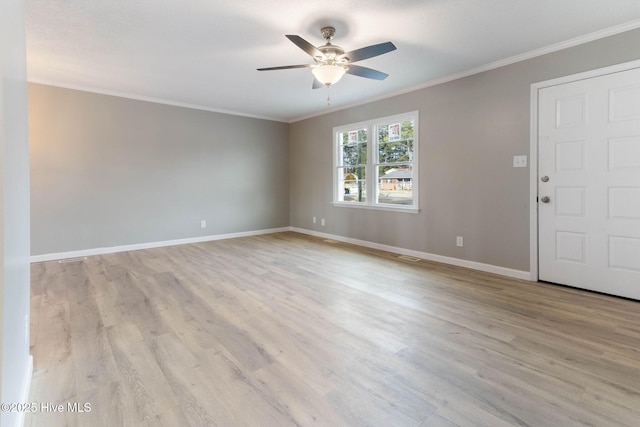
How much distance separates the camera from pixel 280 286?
329cm

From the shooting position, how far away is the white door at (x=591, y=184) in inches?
111

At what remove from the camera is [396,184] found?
16.2 ft

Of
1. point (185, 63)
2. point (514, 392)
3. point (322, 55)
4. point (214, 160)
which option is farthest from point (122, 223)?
point (514, 392)

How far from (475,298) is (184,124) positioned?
532 cm

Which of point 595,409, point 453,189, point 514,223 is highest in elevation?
point 453,189

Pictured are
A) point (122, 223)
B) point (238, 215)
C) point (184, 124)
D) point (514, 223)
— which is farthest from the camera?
point (238, 215)

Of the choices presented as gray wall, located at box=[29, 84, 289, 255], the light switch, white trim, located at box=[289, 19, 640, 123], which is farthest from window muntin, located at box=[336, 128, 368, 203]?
the light switch

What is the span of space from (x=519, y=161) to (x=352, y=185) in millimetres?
2815

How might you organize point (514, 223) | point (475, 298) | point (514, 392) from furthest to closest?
point (514, 223)
point (475, 298)
point (514, 392)

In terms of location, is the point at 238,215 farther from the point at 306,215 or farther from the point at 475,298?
the point at 475,298

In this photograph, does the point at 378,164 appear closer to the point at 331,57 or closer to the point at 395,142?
the point at 395,142

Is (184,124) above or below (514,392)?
above

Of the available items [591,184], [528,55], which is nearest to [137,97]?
[528,55]

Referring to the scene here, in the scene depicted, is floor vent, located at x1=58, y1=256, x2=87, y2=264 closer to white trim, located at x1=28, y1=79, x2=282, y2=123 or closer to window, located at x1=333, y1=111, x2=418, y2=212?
white trim, located at x1=28, y1=79, x2=282, y2=123
